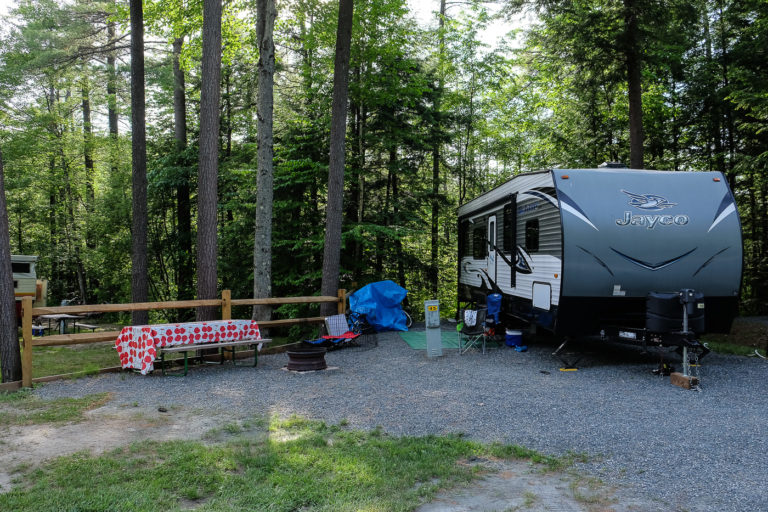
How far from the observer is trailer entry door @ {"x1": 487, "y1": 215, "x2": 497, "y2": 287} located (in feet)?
32.1

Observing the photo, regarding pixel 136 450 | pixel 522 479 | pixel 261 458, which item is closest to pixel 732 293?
pixel 522 479

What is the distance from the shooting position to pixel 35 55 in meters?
14.3

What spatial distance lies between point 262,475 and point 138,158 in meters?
8.69

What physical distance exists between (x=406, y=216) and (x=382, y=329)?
3.35m

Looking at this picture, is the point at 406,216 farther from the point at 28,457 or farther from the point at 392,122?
the point at 28,457

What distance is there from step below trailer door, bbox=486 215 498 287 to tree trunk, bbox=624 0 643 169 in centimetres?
408

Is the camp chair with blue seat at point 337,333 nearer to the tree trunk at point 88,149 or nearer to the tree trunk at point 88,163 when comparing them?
the tree trunk at point 88,163

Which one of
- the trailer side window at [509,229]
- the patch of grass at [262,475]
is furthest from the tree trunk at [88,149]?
the patch of grass at [262,475]

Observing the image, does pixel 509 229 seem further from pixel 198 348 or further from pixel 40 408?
pixel 40 408

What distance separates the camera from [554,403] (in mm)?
5438

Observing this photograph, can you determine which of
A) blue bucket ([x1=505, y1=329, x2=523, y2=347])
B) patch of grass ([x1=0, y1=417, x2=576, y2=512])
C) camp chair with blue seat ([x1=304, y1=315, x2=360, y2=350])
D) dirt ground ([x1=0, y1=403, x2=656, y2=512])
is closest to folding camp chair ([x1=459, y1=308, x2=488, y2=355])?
blue bucket ([x1=505, y1=329, x2=523, y2=347])

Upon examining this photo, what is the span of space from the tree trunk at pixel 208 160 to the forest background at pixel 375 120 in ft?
8.48

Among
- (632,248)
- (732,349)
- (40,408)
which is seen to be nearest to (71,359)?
(40,408)

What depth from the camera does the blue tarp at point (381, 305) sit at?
10.9 meters
